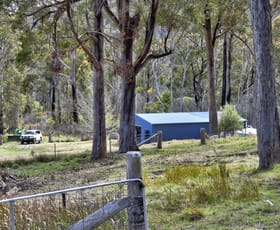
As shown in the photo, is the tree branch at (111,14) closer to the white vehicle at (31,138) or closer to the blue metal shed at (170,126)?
the blue metal shed at (170,126)

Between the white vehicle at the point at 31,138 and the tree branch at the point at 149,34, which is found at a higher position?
the tree branch at the point at 149,34

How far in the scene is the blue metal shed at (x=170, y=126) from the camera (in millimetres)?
27548

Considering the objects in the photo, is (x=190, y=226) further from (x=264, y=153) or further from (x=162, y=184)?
(x=264, y=153)

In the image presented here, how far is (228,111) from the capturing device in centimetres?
2444

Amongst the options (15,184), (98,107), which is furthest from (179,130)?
(15,184)

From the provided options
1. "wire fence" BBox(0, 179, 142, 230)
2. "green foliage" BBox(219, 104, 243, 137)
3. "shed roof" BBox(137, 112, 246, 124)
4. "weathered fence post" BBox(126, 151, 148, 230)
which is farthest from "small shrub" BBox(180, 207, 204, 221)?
"shed roof" BBox(137, 112, 246, 124)

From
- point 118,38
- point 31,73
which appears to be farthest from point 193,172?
point 31,73

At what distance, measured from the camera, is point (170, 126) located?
27.8 meters

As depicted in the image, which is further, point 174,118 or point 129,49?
point 174,118

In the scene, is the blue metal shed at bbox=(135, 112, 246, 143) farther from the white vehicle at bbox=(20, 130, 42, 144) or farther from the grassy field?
the grassy field

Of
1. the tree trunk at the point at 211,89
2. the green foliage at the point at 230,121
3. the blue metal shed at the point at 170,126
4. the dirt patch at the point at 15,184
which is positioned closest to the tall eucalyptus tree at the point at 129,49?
the dirt patch at the point at 15,184

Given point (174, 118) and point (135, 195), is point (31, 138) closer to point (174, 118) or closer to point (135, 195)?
point (174, 118)

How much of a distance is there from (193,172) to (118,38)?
10177 millimetres

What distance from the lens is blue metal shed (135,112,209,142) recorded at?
27.5 m
